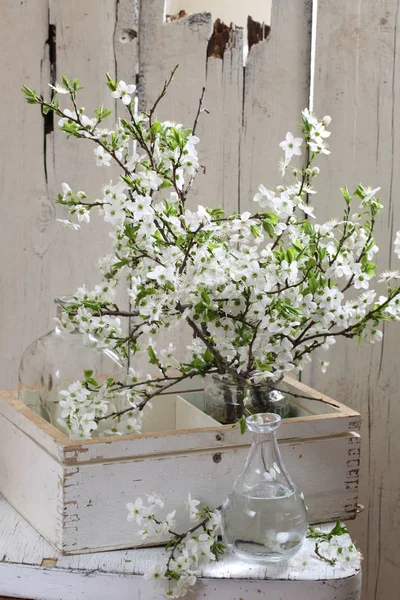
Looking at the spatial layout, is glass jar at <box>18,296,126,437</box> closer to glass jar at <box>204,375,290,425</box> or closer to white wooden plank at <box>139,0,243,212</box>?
glass jar at <box>204,375,290,425</box>

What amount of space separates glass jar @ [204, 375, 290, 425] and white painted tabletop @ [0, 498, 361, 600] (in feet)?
0.64

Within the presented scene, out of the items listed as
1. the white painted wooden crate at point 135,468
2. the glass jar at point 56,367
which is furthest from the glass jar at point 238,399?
the glass jar at point 56,367

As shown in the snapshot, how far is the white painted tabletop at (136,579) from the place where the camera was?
100 centimetres

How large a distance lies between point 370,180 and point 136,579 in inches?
34.7

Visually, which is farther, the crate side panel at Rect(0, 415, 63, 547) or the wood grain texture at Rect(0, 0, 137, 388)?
the wood grain texture at Rect(0, 0, 137, 388)

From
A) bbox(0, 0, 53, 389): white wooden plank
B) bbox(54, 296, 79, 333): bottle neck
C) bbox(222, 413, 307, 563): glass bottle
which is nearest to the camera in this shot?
bbox(222, 413, 307, 563): glass bottle

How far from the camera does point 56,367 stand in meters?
1.16

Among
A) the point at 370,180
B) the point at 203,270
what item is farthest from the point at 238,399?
the point at 370,180

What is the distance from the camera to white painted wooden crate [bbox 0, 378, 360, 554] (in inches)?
40.6

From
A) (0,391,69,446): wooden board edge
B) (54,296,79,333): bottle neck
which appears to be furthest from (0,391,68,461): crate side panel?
(54,296,79,333): bottle neck

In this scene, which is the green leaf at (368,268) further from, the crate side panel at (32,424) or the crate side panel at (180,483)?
the crate side panel at (32,424)

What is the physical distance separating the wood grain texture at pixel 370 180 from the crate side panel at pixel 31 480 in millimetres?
646

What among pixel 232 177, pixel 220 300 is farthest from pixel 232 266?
pixel 232 177

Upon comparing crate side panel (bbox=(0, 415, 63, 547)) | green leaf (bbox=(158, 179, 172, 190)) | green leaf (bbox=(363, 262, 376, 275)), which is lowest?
crate side panel (bbox=(0, 415, 63, 547))
